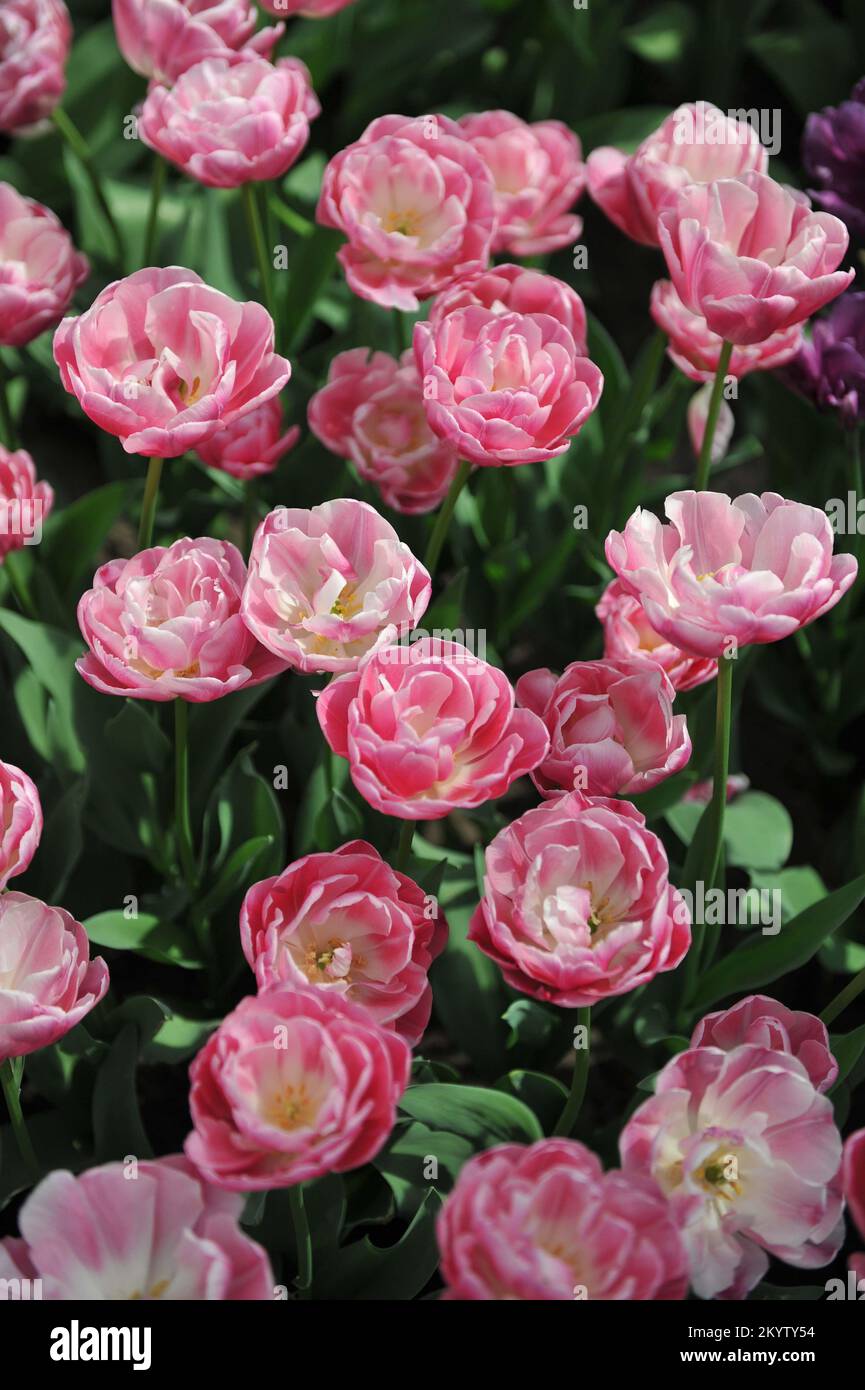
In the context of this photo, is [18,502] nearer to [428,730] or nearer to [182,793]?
[182,793]

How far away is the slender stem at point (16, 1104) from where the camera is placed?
1.09 meters

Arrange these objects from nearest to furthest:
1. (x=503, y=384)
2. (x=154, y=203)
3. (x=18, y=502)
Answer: (x=503, y=384), (x=18, y=502), (x=154, y=203)

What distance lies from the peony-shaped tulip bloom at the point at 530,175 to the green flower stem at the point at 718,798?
0.63 metres

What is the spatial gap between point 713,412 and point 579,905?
0.59m

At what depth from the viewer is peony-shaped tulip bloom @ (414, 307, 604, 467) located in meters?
1.15

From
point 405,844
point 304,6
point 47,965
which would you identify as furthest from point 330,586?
point 304,6

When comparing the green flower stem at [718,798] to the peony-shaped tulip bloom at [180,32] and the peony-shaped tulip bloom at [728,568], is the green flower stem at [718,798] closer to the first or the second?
the peony-shaped tulip bloom at [728,568]

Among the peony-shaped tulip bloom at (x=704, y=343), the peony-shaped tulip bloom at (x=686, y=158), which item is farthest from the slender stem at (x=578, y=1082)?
the peony-shaped tulip bloom at (x=686, y=158)

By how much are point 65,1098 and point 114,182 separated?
4.63 ft

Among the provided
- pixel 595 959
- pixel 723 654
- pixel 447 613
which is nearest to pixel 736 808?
pixel 447 613

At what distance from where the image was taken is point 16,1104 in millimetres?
1119

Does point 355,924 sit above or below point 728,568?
below

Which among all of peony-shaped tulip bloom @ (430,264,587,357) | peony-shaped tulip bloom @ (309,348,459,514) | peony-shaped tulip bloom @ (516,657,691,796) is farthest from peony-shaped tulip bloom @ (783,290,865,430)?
peony-shaped tulip bloom @ (516,657,691,796)

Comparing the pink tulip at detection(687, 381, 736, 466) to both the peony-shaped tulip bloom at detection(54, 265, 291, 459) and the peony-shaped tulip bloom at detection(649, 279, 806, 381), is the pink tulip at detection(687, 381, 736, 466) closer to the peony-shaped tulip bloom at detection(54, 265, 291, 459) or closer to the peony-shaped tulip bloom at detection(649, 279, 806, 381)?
the peony-shaped tulip bloom at detection(649, 279, 806, 381)
